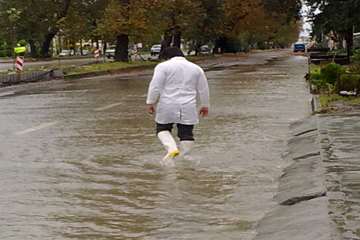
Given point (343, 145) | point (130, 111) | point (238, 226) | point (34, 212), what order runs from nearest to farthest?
point (238, 226) → point (34, 212) → point (343, 145) → point (130, 111)

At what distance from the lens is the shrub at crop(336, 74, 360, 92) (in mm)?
18047

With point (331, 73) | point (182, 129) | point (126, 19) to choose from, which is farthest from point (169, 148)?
point (126, 19)

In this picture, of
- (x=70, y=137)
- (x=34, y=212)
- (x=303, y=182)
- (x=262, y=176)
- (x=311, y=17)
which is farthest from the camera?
(x=311, y=17)

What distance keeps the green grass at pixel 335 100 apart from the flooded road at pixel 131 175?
0.54 m

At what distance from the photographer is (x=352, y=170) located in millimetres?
8703

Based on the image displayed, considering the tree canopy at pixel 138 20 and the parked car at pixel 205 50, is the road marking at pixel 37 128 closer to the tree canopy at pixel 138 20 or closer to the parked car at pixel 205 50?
the tree canopy at pixel 138 20

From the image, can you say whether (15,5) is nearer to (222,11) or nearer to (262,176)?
(222,11)

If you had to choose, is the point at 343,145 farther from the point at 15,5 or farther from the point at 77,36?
the point at 15,5

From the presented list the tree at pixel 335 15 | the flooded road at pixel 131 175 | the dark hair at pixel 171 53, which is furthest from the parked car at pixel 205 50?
the dark hair at pixel 171 53

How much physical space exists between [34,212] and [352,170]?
352 cm

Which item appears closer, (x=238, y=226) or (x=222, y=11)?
(x=238, y=226)

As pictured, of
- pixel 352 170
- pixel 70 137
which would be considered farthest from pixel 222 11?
pixel 352 170

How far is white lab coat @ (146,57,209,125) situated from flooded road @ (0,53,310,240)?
71 centimetres

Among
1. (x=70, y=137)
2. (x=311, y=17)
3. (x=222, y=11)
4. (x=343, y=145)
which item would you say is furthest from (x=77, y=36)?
(x=343, y=145)
